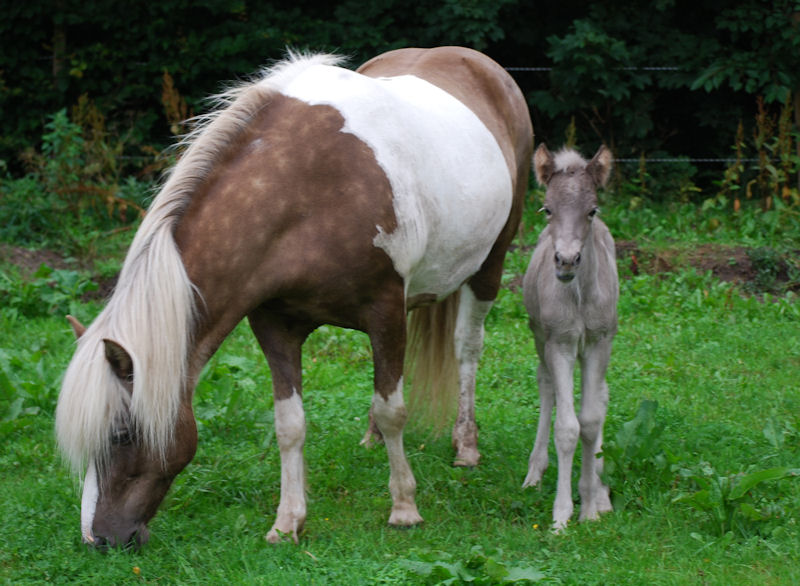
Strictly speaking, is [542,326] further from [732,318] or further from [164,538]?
[732,318]

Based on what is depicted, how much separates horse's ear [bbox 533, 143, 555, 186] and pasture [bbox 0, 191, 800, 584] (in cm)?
114

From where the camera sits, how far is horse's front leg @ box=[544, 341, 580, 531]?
395cm

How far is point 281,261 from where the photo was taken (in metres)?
3.52

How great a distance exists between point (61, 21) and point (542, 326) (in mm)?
8443

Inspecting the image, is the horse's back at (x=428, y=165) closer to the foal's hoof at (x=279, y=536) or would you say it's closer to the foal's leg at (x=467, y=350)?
the foal's leg at (x=467, y=350)

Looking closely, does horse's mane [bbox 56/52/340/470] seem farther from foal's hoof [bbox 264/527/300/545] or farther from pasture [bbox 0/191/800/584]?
foal's hoof [bbox 264/527/300/545]

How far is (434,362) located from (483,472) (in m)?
0.73

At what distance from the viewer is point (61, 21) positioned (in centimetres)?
1055

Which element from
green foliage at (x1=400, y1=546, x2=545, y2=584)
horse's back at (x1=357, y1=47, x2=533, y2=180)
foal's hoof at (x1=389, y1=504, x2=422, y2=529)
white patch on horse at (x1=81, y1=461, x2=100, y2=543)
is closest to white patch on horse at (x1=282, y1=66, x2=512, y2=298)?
horse's back at (x1=357, y1=47, x2=533, y2=180)

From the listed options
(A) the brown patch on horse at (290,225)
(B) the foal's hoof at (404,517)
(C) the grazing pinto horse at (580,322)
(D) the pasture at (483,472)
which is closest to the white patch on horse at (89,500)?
(D) the pasture at (483,472)

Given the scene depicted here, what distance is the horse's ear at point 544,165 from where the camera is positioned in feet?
12.5

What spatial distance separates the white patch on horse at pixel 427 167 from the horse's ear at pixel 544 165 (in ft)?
1.64

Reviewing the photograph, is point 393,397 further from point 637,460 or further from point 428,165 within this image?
point 637,460

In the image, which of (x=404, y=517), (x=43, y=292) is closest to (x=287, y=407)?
(x=404, y=517)
